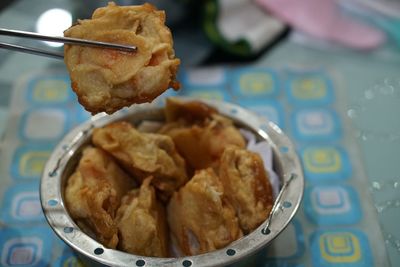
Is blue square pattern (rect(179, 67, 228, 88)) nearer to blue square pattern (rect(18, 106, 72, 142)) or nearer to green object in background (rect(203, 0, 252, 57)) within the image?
green object in background (rect(203, 0, 252, 57))

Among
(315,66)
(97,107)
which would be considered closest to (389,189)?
(315,66)

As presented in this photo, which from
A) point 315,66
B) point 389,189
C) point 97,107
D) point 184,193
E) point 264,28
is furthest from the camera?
point 264,28

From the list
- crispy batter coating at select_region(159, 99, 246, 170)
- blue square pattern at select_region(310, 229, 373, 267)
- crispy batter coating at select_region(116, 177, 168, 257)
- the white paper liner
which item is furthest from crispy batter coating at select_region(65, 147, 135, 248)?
blue square pattern at select_region(310, 229, 373, 267)

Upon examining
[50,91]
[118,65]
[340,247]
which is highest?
[118,65]

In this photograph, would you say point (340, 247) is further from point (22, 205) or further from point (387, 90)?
point (22, 205)

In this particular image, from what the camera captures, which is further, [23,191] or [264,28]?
[264,28]

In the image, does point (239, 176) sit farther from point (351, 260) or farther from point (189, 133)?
point (351, 260)

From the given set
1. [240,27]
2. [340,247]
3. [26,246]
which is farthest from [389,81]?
[26,246]
